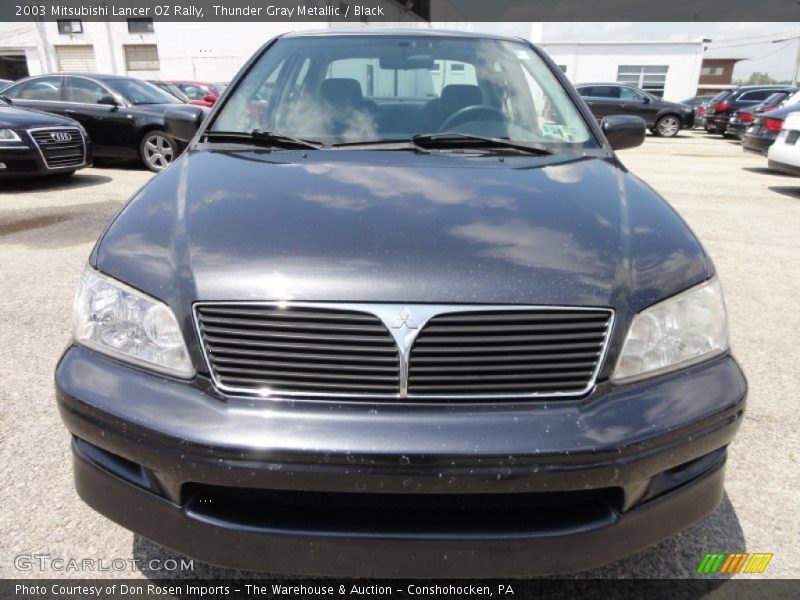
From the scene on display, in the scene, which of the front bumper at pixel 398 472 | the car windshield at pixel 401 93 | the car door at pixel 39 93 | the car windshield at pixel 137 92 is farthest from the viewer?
the car door at pixel 39 93

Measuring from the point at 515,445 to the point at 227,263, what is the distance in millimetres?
806

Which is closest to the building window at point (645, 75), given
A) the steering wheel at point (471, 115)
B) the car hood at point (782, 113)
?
the car hood at point (782, 113)

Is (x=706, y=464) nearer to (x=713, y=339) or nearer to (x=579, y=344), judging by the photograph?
(x=713, y=339)

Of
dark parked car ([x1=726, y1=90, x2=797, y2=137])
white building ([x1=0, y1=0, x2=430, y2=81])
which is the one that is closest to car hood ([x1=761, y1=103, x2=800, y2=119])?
dark parked car ([x1=726, y1=90, x2=797, y2=137])

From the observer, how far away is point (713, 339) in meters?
1.65

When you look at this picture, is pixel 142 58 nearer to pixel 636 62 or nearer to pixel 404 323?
pixel 636 62

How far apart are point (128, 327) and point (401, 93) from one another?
165 centimetres

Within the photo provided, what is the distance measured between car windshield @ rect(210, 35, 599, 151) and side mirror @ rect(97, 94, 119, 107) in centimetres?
730

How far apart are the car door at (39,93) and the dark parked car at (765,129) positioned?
1070cm

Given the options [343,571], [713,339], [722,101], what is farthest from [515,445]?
[722,101]

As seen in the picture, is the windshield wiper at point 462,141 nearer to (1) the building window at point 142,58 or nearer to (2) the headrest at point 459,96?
(2) the headrest at point 459,96

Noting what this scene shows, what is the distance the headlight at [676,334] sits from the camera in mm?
1523

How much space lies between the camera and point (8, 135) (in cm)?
732

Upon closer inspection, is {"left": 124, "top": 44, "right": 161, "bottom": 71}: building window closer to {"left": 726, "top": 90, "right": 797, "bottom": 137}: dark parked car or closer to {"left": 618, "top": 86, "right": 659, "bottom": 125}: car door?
{"left": 618, "top": 86, "right": 659, "bottom": 125}: car door
